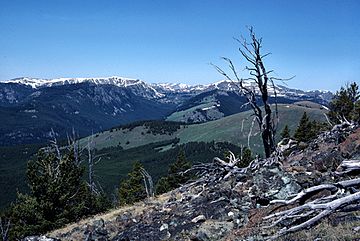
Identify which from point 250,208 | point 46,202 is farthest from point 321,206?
point 46,202

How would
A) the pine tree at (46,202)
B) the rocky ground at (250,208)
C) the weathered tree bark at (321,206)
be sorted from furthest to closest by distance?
1. the pine tree at (46,202)
2. the rocky ground at (250,208)
3. the weathered tree bark at (321,206)

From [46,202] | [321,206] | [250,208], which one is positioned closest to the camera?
[321,206]

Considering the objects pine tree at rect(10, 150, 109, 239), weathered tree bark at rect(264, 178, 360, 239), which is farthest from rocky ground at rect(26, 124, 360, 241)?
pine tree at rect(10, 150, 109, 239)

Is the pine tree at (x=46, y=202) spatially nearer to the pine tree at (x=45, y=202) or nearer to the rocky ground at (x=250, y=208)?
the pine tree at (x=45, y=202)

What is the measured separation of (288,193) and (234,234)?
3.53 meters

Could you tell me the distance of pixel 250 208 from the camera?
14570 millimetres

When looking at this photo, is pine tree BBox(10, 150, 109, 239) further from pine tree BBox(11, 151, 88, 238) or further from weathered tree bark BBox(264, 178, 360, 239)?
weathered tree bark BBox(264, 178, 360, 239)

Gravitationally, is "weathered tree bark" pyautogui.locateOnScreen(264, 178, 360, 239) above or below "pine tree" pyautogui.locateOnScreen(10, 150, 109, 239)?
above

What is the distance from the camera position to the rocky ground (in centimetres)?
970

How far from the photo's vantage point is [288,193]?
46.5ft

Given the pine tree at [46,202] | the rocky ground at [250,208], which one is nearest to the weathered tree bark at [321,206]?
the rocky ground at [250,208]

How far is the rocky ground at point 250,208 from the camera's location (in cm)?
970

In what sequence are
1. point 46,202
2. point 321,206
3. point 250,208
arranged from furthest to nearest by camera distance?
point 46,202
point 250,208
point 321,206

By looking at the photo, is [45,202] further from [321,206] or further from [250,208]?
[321,206]
